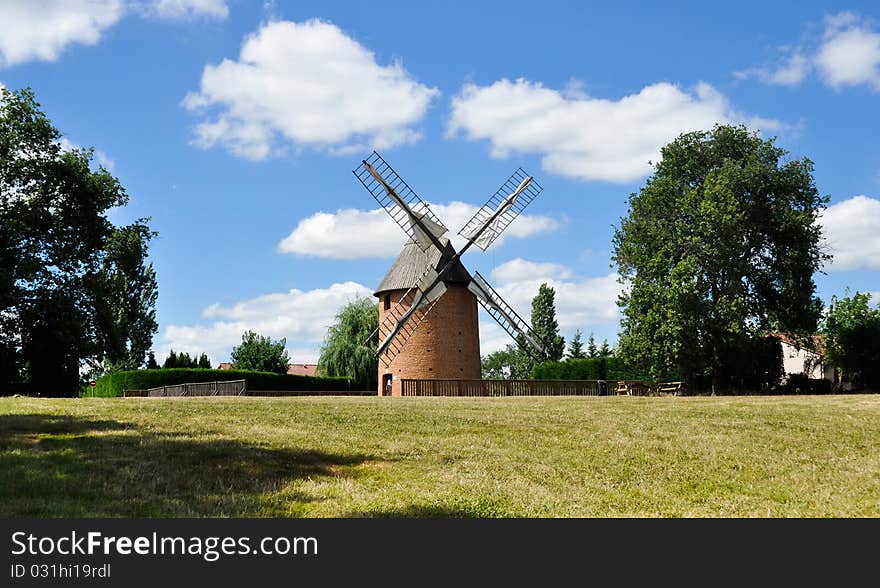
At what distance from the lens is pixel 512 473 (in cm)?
1302

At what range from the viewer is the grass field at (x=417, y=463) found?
1045cm

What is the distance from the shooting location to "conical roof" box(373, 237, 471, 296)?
132ft

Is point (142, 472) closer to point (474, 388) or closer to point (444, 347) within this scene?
point (474, 388)

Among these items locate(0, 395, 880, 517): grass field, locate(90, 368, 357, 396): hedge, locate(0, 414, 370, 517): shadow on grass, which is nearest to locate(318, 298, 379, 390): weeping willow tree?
locate(90, 368, 357, 396): hedge

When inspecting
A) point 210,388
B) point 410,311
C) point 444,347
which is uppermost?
point 410,311

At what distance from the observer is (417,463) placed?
13547 mm

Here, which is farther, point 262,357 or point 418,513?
point 262,357

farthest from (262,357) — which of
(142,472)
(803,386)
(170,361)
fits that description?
(142,472)

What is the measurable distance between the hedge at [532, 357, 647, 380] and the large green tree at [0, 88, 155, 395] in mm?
29629

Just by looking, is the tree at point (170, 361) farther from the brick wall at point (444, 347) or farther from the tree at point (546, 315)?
the tree at point (546, 315)

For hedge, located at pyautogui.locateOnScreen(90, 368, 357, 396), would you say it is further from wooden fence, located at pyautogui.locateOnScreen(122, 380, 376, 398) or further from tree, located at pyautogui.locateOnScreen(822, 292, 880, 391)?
tree, located at pyautogui.locateOnScreen(822, 292, 880, 391)

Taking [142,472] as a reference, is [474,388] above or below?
above

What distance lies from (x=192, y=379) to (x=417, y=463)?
109 ft

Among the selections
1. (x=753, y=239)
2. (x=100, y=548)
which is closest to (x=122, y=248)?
(x=100, y=548)
